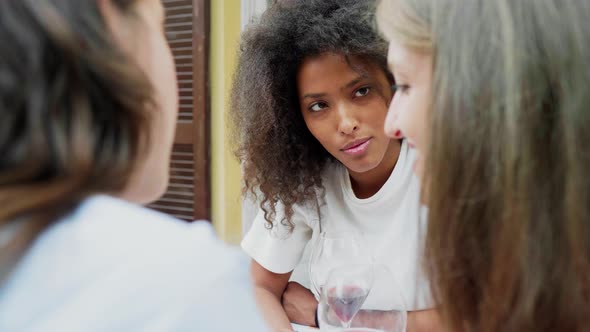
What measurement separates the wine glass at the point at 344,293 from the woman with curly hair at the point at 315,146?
421 mm

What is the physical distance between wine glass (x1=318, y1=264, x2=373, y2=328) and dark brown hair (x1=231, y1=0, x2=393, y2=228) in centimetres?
59

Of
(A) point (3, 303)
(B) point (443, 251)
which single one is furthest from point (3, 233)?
(B) point (443, 251)

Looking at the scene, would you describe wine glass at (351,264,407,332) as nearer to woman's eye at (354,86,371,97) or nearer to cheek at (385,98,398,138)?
cheek at (385,98,398,138)

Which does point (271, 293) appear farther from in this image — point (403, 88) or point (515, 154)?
point (515, 154)

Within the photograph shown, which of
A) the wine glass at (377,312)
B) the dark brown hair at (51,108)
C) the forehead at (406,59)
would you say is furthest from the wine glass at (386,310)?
the dark brown hair at (51,108)

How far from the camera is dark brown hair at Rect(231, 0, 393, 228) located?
1.56m

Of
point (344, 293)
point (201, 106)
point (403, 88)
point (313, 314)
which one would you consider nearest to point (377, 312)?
point (344, 293)

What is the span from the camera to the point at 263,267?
1726 millimetres

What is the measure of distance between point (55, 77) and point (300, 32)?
1140mm

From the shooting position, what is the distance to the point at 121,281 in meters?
0.50

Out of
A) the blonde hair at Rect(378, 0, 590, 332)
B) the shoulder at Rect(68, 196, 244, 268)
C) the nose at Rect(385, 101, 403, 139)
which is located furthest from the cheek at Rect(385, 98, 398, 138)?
the shoulder at Rect(68, 196, 244, 268)

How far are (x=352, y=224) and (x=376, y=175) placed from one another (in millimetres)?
156

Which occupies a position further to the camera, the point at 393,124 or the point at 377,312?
the point at 377,312

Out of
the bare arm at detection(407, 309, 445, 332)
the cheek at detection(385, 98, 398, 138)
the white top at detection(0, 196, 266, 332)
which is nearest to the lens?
the white top at detection(0, 196, 266, 332)
